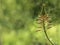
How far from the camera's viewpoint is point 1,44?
2938 mm

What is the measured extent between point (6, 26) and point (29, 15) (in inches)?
15.3

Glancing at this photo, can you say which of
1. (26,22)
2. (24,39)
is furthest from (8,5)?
(24,39)

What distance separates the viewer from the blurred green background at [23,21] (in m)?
2.77

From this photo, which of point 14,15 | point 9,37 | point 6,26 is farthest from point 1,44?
point 14,15

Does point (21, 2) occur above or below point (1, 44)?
above

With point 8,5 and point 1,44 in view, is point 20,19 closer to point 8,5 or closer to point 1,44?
point 8,5

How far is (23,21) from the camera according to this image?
325cm

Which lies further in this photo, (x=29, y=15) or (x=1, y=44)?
(x=29, y=15)

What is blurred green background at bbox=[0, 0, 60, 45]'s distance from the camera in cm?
277

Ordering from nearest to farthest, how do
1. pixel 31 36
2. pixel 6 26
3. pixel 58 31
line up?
pixel 58 31 < pixel 31 36 < pixel 6 26

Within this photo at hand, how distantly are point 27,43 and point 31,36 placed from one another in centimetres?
13

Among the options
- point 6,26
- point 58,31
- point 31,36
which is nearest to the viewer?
point 58,31

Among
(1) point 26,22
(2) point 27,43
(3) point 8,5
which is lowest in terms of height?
(2) point 27,43

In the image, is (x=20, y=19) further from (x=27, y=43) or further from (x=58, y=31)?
(x=58, y=31)
